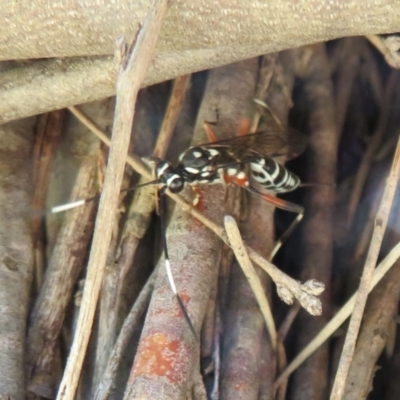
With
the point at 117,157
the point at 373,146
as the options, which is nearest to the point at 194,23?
the point at 117,157

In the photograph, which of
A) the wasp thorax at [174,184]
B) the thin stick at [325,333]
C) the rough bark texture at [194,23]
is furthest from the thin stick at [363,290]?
the wasp thorax at [174,184]

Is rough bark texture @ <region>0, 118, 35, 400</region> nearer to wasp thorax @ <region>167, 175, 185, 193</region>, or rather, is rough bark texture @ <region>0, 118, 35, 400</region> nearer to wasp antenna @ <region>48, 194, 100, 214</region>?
wasp antenna @ <region>48, 194, 100, 214</region>

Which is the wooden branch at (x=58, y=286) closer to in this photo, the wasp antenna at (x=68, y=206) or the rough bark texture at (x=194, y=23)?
the wasp antenna at (x=68, y=206)

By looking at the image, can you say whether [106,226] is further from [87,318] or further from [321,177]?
[321,177]

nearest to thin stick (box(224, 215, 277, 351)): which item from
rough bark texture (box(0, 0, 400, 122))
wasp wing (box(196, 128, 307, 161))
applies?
rough bark texture (box(0, 0, 400, 122))

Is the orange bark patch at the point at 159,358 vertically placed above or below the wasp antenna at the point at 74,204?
below
